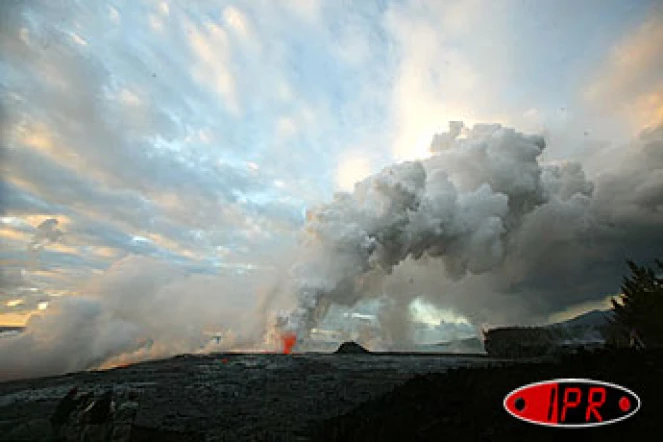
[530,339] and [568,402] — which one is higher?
[530,339]

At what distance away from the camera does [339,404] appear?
28.8 meters

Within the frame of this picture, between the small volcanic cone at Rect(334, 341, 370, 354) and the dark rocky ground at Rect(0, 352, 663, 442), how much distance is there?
40.4 meters

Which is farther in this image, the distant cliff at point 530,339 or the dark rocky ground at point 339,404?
the distant cliff at point 530,339

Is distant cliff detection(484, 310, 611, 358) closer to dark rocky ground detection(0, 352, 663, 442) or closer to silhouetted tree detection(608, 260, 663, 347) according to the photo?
silhouetted tree detection(608, 260, 663, 347)

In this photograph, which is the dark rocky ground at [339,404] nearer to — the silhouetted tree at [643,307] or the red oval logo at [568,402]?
the red oval logo at [568,402]

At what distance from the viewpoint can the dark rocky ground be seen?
14828 millimetres

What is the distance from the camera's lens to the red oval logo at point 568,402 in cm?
509

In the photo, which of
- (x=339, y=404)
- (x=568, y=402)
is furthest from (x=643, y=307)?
(x=568, y=402)

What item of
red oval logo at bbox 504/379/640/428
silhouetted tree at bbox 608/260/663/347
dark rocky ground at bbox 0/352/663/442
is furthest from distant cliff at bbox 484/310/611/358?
red oval logo at bbox 504/379/640/428

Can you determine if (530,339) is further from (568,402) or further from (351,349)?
(568,402)

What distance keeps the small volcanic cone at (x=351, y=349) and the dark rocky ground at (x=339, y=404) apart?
40378mm

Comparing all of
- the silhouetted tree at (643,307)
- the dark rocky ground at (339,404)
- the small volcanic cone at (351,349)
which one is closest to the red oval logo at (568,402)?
the dark rocky ground at (339,404)

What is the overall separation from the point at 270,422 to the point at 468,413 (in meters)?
13.9

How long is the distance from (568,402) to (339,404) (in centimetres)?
2672
